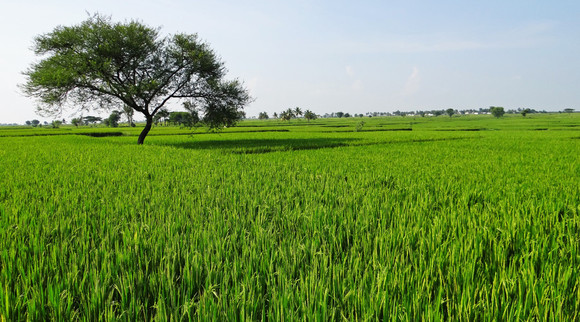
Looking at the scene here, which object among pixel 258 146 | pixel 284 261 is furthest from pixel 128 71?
pixel 284 261

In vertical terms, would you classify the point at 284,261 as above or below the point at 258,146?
below

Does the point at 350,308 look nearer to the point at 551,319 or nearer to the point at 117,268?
the point at 551,319

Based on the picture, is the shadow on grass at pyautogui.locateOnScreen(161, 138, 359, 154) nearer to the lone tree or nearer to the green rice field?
the lone tree

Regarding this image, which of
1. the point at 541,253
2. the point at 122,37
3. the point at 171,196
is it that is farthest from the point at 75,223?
the point at 122,37

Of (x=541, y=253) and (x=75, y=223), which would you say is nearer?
(x=541, y=253)

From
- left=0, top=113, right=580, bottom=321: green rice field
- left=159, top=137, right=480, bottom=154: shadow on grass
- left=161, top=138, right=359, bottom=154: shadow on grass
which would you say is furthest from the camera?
left=159, top=137, right=480, bottom=154: shadow on grass

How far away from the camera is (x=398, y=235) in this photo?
146 inches

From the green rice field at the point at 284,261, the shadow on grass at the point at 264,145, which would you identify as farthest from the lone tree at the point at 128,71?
the green rice field at the point at 284,261

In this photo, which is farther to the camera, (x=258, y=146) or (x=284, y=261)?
(x=258, y=146)

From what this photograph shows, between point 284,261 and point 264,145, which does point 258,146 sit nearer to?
point 264,145

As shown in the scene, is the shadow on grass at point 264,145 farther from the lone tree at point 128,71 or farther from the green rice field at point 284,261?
the green rice field at point 284,261

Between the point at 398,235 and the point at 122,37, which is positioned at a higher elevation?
the point at 122,37

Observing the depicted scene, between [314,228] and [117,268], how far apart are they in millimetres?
2231

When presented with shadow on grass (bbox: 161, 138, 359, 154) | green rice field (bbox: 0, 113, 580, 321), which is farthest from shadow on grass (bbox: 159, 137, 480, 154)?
green rice field (bbox: 0, 113, 580, 321)
